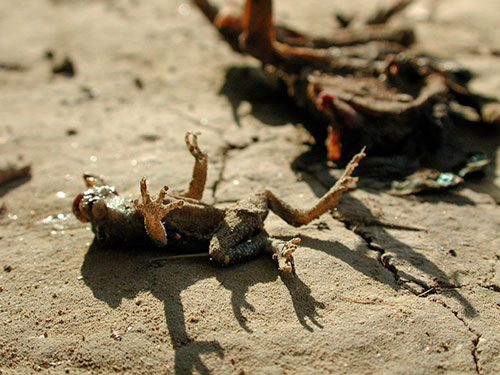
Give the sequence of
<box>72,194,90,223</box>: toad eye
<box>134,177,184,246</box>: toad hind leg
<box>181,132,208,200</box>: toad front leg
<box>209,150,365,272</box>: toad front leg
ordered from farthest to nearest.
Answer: <box>181,132,208,200</box>: toad front leg < <box>72,194,90,223</box>: toad eye < <box>209,150,365,272</box>: toad front leg < <box>134,177,184,246</box>: toad hind leg

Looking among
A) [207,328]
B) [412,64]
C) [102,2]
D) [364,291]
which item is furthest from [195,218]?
[102,2]

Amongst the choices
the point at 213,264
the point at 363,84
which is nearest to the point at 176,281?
the point at 213,264

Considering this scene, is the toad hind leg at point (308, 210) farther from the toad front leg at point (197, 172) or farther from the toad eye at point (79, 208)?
the toad eye at point (79, 208)

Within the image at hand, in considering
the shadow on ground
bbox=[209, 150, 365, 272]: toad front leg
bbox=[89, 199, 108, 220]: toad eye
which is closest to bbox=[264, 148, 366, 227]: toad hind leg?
bbox=[209, 150, 365, 272]: toad front leg

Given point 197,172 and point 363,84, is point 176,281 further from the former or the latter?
point 363,84

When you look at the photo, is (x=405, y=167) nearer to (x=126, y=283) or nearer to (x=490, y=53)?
(x=126, y=283)

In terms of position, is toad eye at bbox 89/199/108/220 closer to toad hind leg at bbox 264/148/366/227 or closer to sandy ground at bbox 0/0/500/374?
sandy ground at bbox 0/0/500/374
